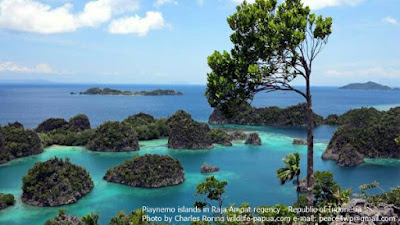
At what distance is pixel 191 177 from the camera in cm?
5103

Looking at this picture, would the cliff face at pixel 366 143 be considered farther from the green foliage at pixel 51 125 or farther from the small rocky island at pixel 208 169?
the green foliage at pixel 51 125

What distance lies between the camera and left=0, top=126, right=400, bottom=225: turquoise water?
127ft

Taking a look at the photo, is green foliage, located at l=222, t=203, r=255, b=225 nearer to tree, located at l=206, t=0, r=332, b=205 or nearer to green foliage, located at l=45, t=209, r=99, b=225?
tree, located at l=206, t=0, r=332, b=205

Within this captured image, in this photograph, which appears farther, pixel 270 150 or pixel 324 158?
pixel 270 150

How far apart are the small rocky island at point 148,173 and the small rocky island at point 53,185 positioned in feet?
18.0

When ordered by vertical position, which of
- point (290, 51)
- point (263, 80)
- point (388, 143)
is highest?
point (290, 51)

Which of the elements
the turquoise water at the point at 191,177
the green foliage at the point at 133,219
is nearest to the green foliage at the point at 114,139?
the turquoise water at the point at 191,177

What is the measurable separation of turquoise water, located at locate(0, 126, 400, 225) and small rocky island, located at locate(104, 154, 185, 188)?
1.06 m

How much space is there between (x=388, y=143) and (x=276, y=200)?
109 feet

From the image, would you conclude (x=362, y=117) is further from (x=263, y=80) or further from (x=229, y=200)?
(x=263, y=80)

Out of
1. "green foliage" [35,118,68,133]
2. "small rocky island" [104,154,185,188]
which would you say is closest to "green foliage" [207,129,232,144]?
"small rocky island" [104,154,185,188]

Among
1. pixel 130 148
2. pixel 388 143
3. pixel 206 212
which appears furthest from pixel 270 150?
pixel 206 212

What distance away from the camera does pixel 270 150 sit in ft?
230

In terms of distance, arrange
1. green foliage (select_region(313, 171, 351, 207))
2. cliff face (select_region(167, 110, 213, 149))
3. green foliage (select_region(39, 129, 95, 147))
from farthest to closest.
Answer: green foliage (select_region(39, 129, 95, 147)), cliff face (select_region(167, 110, 213, 149)), green foliage (select_region(313, 171, 351, 207))
